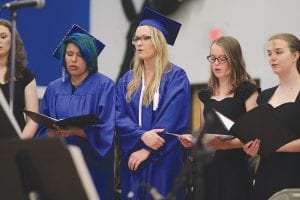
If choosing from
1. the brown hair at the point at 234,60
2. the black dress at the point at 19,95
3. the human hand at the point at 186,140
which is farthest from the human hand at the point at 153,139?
the black dress at the point at 19,95

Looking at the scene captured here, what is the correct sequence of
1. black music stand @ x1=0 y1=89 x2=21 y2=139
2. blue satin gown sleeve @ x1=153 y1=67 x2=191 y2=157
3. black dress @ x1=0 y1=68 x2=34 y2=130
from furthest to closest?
1. black dress @ x1=0 y1=68 x2=34 y2=130
2. blue satin gown sleeve @ x1=153 y1=67 x2=191 y2=157
3. black music stand @ x1=0 y1=89 x2=21 y2=139

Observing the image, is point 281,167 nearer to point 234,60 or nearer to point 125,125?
point 234,60

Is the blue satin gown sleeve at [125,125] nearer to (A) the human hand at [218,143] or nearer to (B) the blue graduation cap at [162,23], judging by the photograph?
(B) the blue graduation cap at [162,23]

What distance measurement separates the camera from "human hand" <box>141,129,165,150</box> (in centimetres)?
413

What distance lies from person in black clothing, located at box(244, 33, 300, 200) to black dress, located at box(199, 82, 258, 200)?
13cm

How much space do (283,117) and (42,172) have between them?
5.96 feet

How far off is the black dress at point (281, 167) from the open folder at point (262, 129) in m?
0.13

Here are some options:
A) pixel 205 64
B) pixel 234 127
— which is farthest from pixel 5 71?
pixel 205 64

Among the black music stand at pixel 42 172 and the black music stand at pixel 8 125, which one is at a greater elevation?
the black music stand at pixel 8 125

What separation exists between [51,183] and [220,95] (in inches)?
78.6

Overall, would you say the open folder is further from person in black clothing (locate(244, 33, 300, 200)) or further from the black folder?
the black folder

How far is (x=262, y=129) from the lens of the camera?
3.59 meters

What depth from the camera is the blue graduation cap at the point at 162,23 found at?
4.40 m

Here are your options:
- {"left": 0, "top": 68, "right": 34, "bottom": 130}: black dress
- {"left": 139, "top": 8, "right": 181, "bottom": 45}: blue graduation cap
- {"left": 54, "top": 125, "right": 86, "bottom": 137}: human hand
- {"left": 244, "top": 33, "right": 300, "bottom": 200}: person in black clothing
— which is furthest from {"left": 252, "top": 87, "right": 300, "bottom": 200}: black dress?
{"left": 0, "top": 68, "right": 34, "bottom": 130}: black dress
